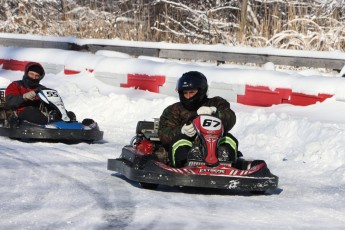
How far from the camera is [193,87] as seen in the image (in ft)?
26.0

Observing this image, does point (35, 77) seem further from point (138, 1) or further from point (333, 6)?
point (138, 1)

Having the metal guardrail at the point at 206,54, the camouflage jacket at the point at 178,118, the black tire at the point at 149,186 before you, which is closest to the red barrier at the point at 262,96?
the metal guardrail at the point at 206,54

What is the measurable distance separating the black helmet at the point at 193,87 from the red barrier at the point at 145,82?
566 cm

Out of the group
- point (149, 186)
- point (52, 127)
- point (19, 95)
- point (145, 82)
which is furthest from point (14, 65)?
point (149, 186)

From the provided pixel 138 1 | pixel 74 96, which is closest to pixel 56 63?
pixel 74 96

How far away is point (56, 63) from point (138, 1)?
23.8ft

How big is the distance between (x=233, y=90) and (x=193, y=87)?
466 cm

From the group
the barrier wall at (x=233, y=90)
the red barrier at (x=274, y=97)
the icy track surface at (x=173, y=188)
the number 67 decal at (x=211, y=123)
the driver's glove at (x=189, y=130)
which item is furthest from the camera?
the barrier wall at (x=233, y=90)

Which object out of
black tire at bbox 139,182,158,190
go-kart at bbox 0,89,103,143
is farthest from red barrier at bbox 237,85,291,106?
black tire at bbox 139,182,158,190

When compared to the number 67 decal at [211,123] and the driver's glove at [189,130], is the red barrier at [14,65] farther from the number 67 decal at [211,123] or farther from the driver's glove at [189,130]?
the number 67 decal at [211,123]

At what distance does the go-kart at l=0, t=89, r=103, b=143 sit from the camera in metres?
10.3

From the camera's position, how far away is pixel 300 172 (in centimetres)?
878

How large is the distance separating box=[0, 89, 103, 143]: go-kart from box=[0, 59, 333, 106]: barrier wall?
259 cm

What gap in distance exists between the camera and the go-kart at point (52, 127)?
10.3 m
